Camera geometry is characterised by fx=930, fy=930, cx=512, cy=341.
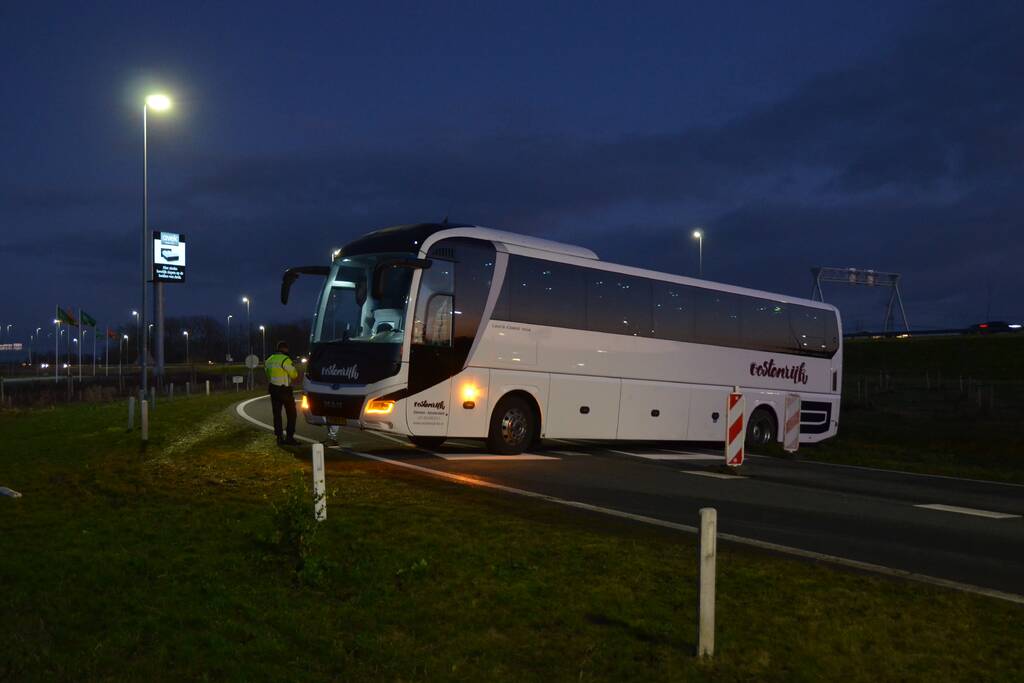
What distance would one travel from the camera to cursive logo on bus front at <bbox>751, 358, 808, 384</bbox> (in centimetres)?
2175

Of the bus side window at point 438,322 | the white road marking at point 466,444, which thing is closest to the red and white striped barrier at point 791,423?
the white road marking at point 466,444

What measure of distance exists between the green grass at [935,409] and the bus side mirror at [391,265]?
10.4 m

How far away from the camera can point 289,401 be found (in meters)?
17.4

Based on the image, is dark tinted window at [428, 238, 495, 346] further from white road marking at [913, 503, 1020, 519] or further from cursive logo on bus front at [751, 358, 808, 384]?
cursive logo on bus front at [751, 358, 808, 384]

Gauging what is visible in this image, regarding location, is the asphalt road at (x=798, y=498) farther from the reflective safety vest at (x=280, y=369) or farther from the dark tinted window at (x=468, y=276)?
the dark tinted window at (x=468, y=276)

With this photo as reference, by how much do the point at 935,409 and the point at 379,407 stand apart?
1519 inches

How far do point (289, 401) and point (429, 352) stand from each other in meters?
3.62

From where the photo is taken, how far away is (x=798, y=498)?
484 inches

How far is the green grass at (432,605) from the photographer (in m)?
5.21

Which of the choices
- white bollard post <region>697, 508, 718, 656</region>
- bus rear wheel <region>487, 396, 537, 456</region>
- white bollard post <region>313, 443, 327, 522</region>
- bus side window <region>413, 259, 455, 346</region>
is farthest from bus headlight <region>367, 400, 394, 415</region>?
white bollard post <region>697, 508, 718, 656</region>

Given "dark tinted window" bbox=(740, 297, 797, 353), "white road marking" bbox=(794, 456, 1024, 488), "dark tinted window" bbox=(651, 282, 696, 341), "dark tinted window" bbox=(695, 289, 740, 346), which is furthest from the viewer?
"dark tinted window" bbox=(740, 297, 797, 353)

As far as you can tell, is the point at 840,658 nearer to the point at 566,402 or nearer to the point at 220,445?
the point at 566,402

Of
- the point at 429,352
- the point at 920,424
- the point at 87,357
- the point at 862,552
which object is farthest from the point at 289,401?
the point at 87,357

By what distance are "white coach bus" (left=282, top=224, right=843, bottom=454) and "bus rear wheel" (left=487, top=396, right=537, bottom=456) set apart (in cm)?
2
